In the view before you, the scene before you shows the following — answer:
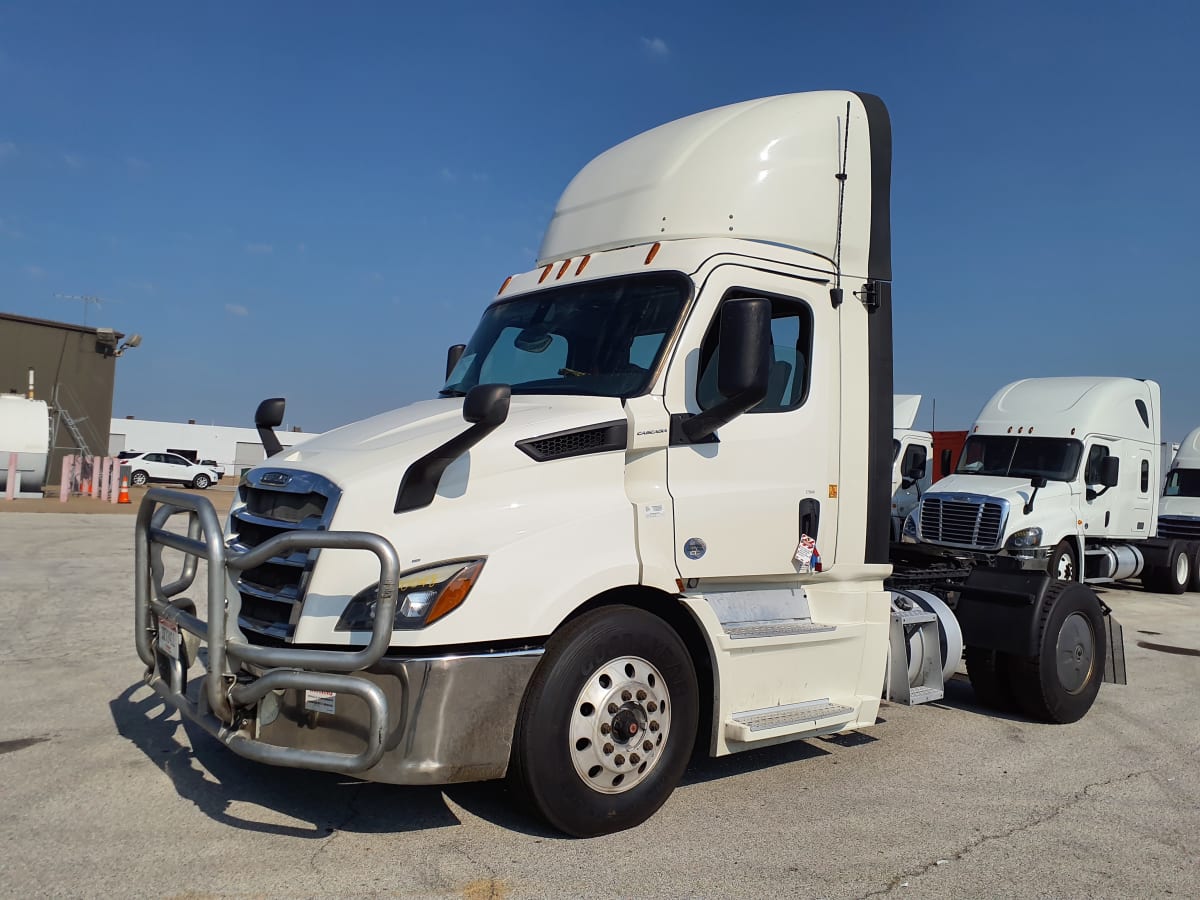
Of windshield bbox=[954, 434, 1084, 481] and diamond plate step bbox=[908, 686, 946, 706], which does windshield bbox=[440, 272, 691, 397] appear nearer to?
diamond plate step bbox=[908, 686, 946, 706]

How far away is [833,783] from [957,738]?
5.03 feet

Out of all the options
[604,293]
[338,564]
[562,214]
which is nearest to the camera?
[338,564]

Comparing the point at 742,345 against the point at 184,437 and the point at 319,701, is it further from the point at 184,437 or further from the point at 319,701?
the point at 184,437

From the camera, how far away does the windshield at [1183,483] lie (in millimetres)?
20328

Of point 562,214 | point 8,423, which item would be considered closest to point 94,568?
point 562,214

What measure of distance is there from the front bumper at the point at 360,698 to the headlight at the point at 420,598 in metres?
0.14

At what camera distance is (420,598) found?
3865mm

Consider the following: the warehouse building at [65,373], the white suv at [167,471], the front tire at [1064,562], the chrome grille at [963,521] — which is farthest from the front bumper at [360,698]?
the white suv at [167,471]

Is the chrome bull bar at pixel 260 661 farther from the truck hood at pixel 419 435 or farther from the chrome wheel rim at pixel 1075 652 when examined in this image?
the chrome wheel rim at pixel 1075 652

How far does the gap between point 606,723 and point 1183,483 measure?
20573 millimetres

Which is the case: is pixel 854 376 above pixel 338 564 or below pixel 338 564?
above

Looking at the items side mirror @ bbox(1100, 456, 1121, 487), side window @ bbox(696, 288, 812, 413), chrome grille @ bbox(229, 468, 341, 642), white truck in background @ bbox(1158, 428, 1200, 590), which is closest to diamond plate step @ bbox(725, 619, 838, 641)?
side window @ bbox(696, 288, 812, 413)

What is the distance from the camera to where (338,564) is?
154 inches

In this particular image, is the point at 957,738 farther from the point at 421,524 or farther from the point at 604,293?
the point at 421,524
